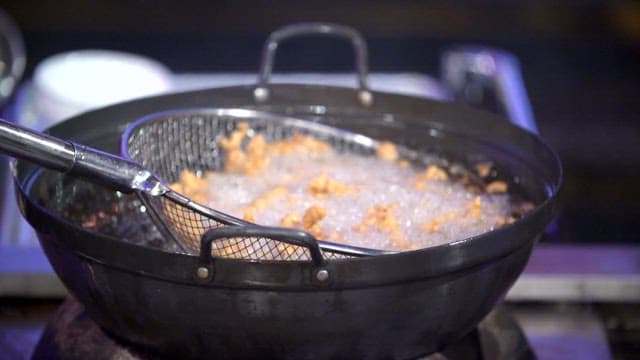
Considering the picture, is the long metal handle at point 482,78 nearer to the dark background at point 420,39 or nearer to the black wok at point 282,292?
the dark background at point 420,39

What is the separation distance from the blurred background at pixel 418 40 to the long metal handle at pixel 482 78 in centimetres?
72

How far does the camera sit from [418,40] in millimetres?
3277

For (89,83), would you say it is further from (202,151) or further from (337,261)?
(337,261)

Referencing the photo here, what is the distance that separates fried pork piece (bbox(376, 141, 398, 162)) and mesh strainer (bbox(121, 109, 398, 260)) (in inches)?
0.8

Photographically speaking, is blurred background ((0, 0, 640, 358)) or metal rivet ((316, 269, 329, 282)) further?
blurred background ((0, 0, 640, 358))

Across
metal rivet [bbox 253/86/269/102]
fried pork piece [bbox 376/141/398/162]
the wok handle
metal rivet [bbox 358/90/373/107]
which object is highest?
the wok handle

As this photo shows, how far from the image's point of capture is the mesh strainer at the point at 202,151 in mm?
1032

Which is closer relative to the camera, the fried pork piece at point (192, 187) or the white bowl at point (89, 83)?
the fried pork piece at point (192, 187)

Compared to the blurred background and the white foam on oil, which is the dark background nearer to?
the blurred background

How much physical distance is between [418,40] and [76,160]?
7.85 feet

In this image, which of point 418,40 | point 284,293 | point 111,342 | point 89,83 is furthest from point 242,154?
point 418,40

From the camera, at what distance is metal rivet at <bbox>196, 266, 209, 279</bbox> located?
950 millimetres

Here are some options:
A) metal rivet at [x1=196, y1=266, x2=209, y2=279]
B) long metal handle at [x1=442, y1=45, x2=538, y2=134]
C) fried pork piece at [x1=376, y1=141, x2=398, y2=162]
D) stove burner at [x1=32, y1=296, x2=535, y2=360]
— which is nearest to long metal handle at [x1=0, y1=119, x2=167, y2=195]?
metal rivet at [x1=196, y1=266, x2=209, y2=279]

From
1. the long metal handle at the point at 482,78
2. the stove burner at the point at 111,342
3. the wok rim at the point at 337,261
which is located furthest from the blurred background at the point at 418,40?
the wok rim at the point at 337,261
